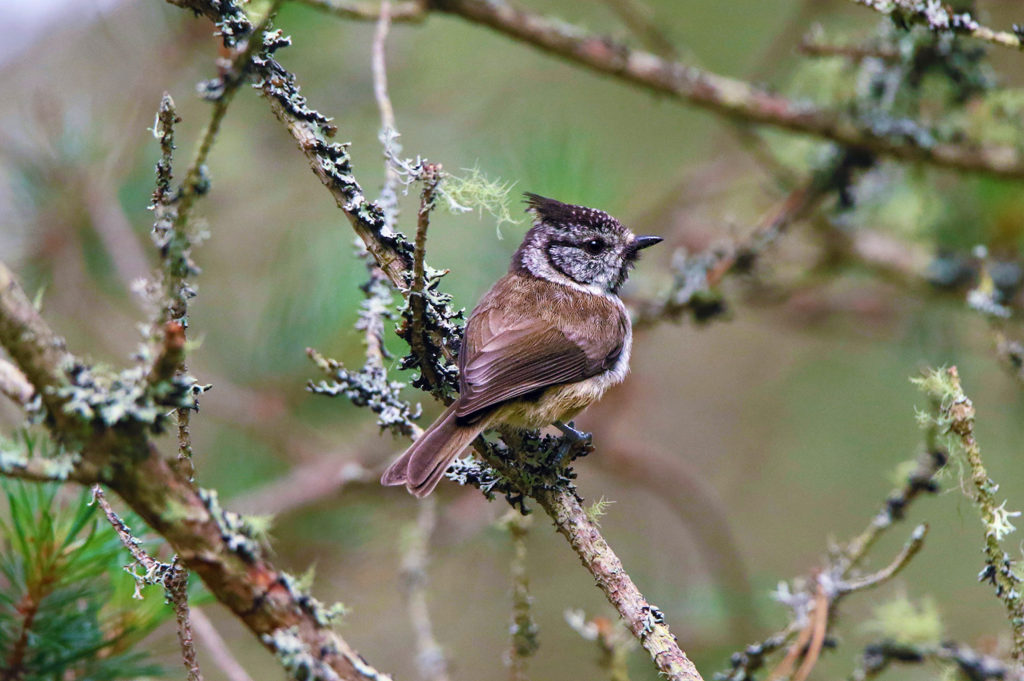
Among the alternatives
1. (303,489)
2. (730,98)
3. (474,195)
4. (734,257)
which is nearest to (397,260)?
(474,195)

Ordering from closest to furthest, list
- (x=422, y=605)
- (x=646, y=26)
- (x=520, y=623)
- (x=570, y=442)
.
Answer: (x=520, y=623)
(x=570, y=442)
(x=422, y=605)
(x=646, y=26)

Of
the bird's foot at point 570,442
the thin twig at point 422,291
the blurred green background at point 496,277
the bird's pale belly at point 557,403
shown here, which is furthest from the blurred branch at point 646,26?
the thin twig at point 422,291

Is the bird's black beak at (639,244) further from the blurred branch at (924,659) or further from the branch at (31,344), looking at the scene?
the branch at (31,344)

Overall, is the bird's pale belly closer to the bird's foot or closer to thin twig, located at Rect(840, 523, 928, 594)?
the bird's foot

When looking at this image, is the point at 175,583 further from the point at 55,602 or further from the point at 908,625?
the point at 908,625

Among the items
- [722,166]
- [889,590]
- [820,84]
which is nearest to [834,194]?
[820,84]

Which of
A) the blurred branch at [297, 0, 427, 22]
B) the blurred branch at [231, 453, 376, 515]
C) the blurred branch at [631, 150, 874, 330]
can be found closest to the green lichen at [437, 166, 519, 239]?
the blurred branch at [297, 0, 427, 22]

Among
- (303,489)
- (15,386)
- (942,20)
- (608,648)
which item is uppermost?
(303,489)
